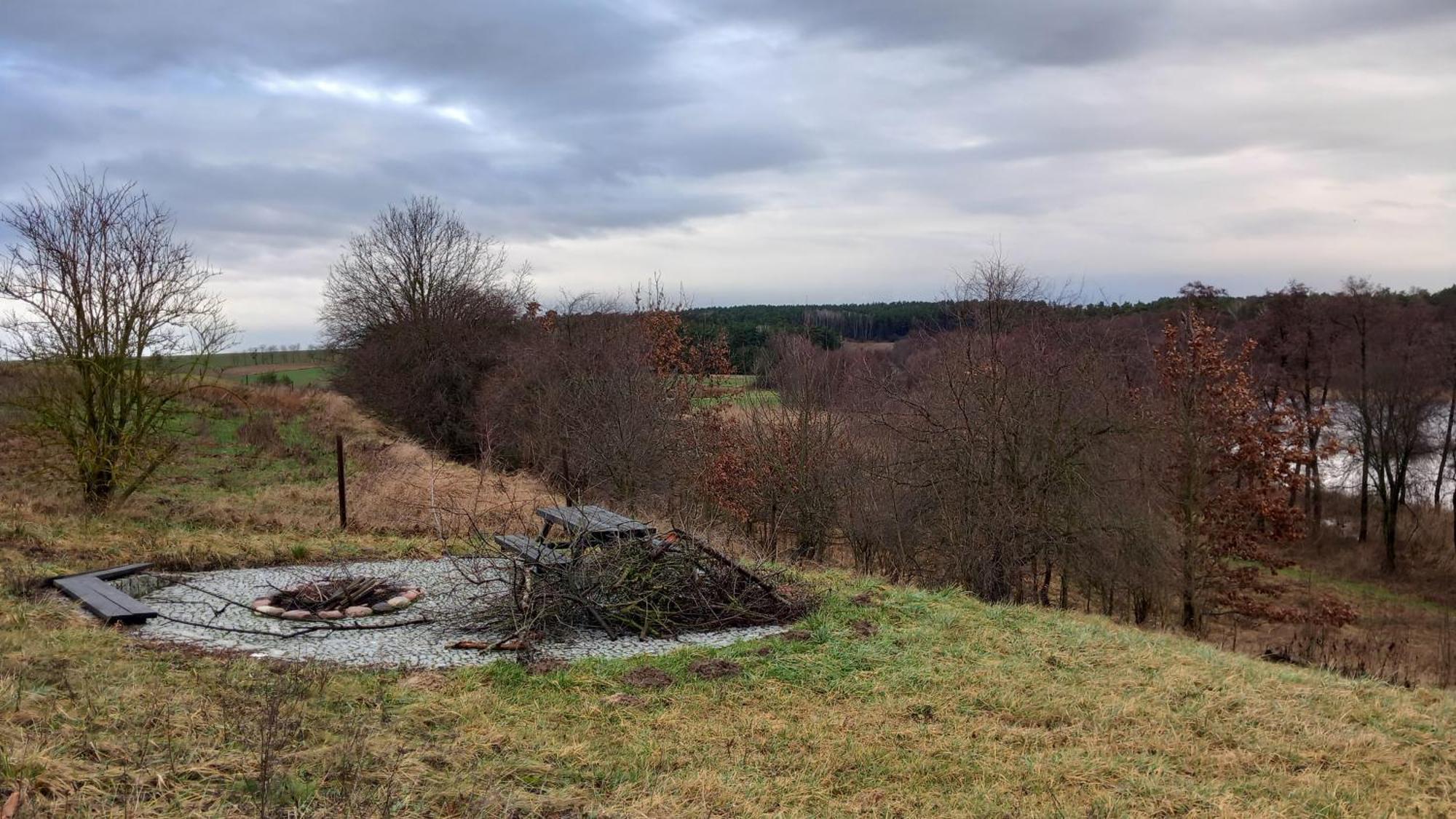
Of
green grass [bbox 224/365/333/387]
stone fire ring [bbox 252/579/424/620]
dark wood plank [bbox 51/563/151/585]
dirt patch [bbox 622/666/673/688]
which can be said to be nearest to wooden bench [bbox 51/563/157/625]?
dark wood plank [bbox 51/563/151/585]

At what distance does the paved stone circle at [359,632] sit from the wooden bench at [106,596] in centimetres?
14

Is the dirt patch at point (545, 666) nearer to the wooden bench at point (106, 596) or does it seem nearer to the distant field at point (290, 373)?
the wooden bench at point (106, 596)

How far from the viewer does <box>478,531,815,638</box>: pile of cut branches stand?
718cm

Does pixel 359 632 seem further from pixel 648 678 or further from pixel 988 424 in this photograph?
pixel 988 424

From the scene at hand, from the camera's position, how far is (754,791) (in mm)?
4203

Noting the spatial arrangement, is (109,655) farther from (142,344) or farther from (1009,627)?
(142,344)

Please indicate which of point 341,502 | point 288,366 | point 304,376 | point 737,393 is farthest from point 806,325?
point 288,366

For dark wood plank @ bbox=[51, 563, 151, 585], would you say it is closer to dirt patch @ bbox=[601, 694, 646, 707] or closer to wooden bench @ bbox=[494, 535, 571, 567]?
wooden bench @ bbox=[494, 535, 571, 567]

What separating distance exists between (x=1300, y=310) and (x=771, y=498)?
81.2 ft

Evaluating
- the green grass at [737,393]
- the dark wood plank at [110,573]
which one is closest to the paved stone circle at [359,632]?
the dark wood plank at [110,573]

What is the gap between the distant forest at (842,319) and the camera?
20672 mm

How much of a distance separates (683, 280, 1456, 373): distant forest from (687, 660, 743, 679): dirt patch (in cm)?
955

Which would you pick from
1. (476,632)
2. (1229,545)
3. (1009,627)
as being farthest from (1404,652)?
(476,632)

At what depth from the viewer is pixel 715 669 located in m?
6.11
